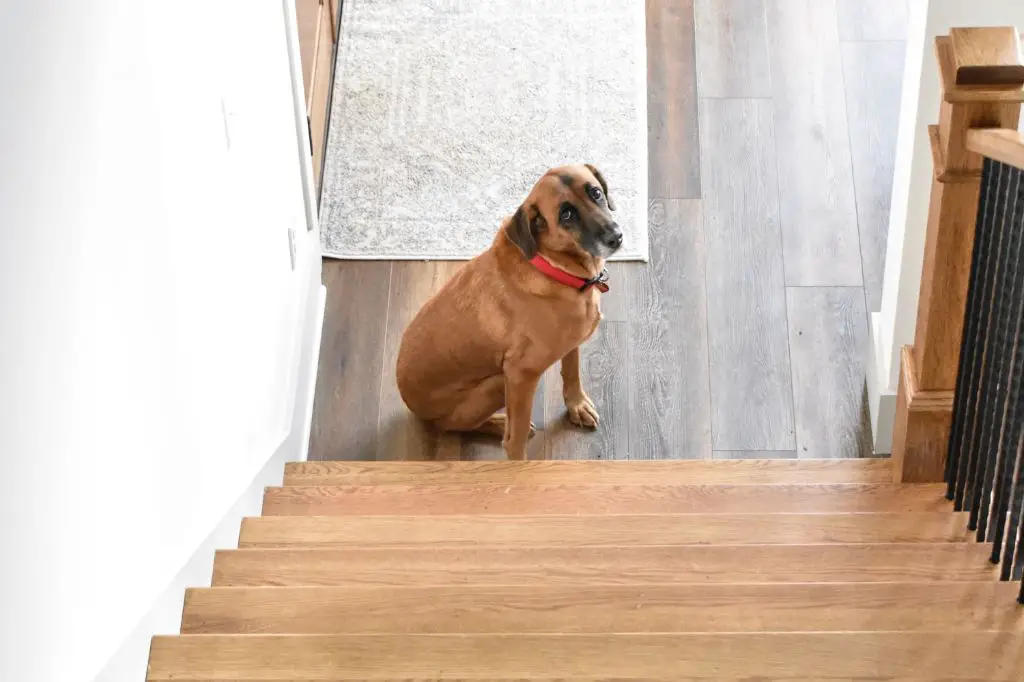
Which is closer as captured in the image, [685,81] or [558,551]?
[558,551]

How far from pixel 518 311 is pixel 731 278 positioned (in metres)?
0.99

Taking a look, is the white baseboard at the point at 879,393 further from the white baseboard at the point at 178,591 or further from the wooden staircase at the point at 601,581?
the white baseboard at the point at 178,591

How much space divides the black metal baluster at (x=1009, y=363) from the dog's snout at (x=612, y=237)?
35.7 inches

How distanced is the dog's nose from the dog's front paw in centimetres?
74

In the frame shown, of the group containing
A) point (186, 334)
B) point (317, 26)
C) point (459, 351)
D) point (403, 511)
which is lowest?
point (403, 511)

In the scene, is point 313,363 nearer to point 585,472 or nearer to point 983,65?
point 585,472

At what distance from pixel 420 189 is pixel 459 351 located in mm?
1032

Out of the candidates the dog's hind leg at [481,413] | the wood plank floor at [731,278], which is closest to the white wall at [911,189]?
the wood plank floor at [731,278]

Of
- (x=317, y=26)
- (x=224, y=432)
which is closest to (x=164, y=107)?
(x=224, y=432)

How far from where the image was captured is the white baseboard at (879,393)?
3.25 meters

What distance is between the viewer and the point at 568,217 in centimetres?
283

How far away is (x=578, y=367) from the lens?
338 cm

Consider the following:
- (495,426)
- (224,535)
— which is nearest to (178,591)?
(224,535)

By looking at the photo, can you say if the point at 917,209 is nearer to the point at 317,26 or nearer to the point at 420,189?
the point at 420,189
